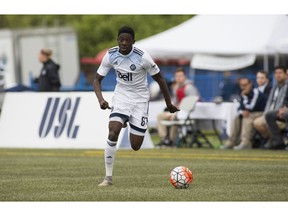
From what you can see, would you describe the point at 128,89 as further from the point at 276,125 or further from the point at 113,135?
the point at 276,125

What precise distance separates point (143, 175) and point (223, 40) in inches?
635

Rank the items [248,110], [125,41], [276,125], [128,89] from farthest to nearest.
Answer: [248,110] < [276,125] < [128,89] < [125,41]

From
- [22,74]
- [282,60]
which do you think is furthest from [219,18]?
[22,74]

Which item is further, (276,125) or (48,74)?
(48,74)

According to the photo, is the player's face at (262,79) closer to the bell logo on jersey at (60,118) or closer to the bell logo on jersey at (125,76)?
the bell logo on jersey at (60,118)

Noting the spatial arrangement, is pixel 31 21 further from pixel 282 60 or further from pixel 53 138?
pixel 53 138

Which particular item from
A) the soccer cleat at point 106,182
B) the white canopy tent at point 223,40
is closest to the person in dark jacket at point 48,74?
the white canopy tent at point 223,40

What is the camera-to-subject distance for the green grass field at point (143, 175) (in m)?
12.3

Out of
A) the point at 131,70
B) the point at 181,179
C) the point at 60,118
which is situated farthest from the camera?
the point at 60,118

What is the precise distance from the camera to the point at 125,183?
14.1 m

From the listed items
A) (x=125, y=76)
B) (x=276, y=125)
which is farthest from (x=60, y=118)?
(x=125, y=76)

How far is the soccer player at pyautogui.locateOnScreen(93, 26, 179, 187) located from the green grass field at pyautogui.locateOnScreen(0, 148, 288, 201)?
646 millimetres

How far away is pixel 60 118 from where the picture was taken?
75.2ft

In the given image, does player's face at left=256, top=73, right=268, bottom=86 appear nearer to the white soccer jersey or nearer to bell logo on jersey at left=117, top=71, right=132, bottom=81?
the white soccer jersey
